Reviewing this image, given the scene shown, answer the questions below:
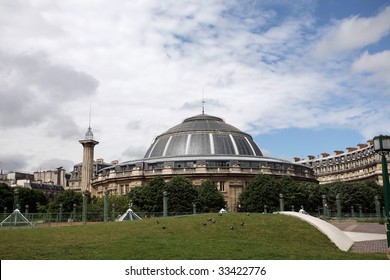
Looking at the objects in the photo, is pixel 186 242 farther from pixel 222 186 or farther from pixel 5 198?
pixel 5 198

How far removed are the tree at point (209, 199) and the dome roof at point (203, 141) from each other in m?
25.2

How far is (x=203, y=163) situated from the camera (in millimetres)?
94875

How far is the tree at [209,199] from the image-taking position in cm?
7619

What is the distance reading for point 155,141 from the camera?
396 ft

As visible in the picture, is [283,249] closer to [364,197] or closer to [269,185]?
[269,185]

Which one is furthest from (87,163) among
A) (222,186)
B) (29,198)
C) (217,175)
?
(222,186)

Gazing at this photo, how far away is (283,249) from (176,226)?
7.97 m

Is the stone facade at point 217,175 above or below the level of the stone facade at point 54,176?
below

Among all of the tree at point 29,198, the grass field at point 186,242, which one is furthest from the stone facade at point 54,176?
the grass field at point 186,242

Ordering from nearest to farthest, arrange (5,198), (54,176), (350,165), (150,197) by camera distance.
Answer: (150,197) → (5,198) → (350,165) → (54,176)

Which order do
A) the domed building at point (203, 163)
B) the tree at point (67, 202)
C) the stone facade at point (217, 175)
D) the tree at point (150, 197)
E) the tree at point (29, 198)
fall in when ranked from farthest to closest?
1. the tree at point (29, 198)
2. the domed building at point (203, 163)
3. the stone facade at point (217, 175)
4. the tree at point (67, 202)
5. the tree at point (150, 197)

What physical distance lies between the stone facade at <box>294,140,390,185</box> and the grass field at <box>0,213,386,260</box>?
9199 cm

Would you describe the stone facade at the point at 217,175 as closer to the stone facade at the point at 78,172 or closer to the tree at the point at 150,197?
the tree at the point at 150,197

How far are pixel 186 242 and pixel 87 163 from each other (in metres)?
102
